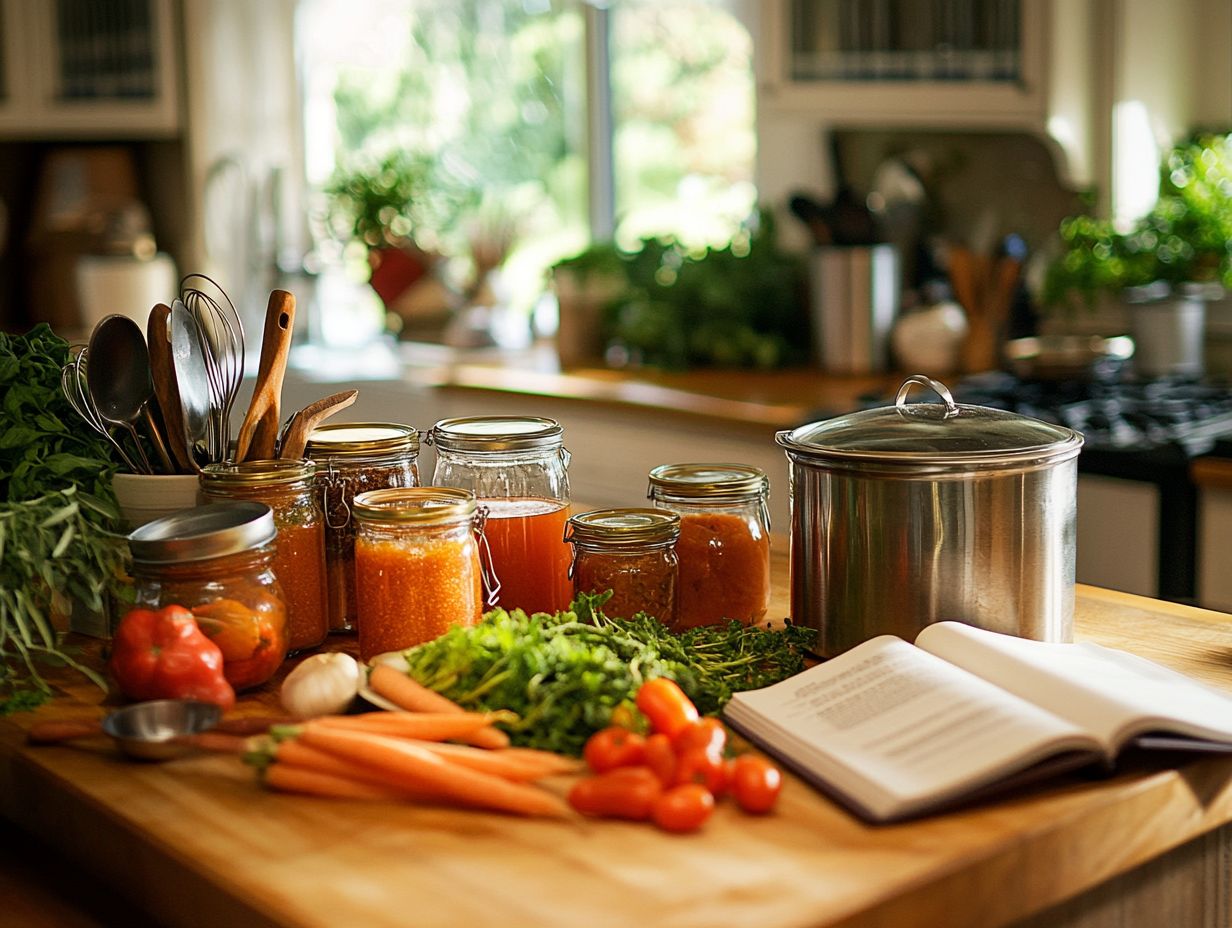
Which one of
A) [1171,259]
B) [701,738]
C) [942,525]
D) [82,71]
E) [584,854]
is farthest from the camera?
[82,71]

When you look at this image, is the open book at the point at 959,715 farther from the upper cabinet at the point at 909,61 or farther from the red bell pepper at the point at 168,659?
the upper cabinet at the point at 909,61

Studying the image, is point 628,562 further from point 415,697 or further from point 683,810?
point 683,810

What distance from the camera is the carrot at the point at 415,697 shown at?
3.58ft

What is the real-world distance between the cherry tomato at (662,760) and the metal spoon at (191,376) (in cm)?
61

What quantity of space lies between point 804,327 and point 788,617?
211 cm

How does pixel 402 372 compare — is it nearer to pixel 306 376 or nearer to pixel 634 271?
pixel 306 376

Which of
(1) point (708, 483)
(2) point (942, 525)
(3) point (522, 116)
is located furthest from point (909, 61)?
(2) point (942, 525)

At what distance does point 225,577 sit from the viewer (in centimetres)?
123

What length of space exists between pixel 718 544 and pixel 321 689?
0.43m

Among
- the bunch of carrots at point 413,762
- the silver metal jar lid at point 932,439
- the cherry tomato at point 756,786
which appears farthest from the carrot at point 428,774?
the silver metal jar lid at point 932,439

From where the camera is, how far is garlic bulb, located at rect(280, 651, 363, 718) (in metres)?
1.17

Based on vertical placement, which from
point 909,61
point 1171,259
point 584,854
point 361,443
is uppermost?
point 909,61

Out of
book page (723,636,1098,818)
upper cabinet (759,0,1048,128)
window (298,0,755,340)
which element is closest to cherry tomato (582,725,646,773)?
book page (723,636,1098,818)

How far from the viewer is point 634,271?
358 centimetres
